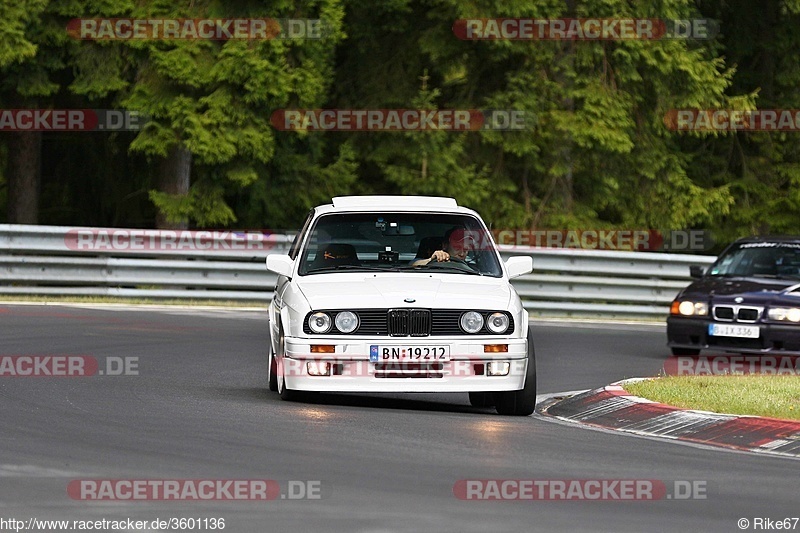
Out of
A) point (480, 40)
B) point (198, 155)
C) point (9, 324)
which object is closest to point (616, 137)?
point (480, 40)

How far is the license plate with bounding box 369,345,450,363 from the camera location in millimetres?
11789

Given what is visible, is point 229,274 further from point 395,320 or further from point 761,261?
point 395,320

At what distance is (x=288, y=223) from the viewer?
99.7 ft

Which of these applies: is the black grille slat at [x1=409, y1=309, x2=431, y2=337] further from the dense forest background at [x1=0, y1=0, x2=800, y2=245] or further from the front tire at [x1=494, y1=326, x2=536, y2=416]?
the dense forest background at [x1=0, y1=0, x2=800, y2=245]

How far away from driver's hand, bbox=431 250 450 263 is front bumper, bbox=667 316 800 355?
231 inches

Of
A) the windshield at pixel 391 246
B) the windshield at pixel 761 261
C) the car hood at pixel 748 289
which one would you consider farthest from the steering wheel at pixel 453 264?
the windshield at pixel 761 261

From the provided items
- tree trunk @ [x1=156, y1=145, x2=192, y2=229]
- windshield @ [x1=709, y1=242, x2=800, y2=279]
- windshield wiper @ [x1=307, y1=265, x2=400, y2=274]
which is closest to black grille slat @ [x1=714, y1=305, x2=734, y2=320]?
windshield @ [x1=709, y1=242, x2=800, y2=279]

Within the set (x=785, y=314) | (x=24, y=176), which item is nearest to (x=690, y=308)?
(x=785, y=314)

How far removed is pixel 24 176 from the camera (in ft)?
99.7

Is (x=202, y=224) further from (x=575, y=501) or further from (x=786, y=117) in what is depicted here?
(x=575, y=501)

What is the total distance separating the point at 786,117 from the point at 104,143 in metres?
14.7

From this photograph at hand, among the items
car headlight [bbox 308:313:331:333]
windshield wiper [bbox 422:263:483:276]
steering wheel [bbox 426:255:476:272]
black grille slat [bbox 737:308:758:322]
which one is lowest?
black grille slat [bbox 737:308:758:322]

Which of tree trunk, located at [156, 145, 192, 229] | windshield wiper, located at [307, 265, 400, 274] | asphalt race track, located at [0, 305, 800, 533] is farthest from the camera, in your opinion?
tree trunk, located at [156, 145, 192, 229]

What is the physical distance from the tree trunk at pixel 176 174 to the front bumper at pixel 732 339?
1170cm
